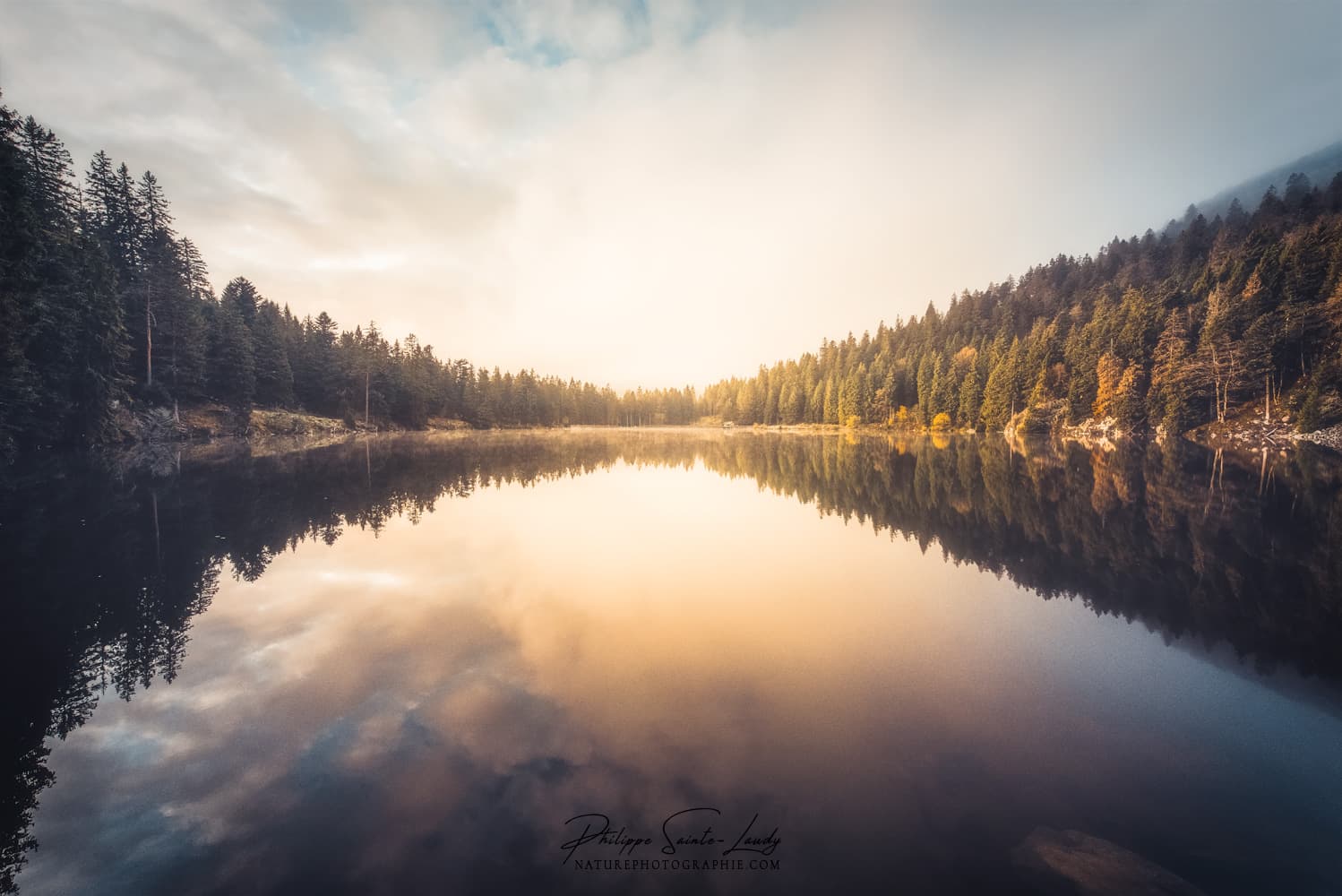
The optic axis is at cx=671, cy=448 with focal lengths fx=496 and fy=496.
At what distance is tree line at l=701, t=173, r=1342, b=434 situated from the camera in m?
55.0

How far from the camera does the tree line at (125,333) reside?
1036 inches

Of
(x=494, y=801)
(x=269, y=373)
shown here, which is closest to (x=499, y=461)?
(x=494, y=801)

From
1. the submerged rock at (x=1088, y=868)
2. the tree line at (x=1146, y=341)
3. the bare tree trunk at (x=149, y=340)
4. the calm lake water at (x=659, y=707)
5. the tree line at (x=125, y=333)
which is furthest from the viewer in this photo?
the tree line at (x=1146, y=341)

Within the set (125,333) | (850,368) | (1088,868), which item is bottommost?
(1088,868)

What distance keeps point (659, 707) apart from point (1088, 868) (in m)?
4.00

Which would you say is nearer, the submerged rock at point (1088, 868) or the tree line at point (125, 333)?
the submerged rock at point (1088, 868)

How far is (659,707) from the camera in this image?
6008mm

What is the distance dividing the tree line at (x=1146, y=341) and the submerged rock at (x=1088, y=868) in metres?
72.2

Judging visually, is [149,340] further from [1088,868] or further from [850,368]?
[850,368]

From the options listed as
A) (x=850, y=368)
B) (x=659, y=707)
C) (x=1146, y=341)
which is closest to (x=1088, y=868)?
(x=659, y=707)

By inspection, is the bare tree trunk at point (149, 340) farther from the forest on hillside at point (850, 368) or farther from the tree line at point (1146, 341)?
the tree line at point (1146, 341)

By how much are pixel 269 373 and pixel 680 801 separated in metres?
80.0

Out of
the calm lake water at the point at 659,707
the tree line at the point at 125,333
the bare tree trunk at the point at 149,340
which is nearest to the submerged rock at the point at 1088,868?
the calm lake water at the point at 659,707

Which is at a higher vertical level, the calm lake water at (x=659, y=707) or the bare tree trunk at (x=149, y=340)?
the bare tree trunk at (x=149, y=340)
